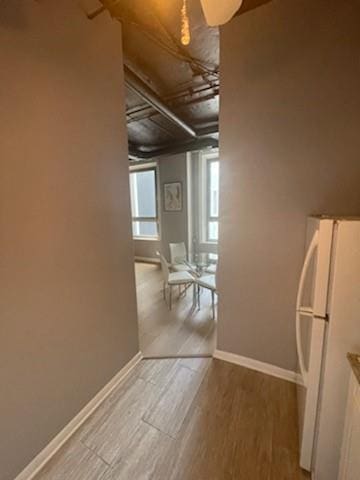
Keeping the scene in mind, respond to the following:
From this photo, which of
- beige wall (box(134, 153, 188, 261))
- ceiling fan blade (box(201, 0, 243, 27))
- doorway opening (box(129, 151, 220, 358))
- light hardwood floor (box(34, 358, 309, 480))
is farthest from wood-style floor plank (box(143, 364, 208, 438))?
beige wall (box(134, 153, 188, 261))

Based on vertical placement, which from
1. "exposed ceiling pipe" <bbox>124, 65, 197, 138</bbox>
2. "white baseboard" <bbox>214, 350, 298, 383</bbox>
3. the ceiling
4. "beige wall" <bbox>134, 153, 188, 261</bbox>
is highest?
the ceiling

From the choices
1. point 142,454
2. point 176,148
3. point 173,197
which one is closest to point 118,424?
point 142,454

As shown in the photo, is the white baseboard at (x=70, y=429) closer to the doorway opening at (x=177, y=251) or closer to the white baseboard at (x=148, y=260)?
the doorway opening at (x=177, y=251)

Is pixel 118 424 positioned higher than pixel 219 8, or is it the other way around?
pixel 219 8

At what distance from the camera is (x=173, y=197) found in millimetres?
5191

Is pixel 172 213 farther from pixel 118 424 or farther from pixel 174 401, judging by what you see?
pixel 118 424

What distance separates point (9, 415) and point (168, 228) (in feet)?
14.6

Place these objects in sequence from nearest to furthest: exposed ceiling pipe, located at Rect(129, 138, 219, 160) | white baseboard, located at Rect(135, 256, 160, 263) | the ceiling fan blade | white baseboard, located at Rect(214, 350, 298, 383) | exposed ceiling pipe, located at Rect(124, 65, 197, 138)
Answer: the ceiling fan blade < white baseboard, located at Rect(214, 350, 298, 383) < exposed ceiling pipe, located at Rect(124, 65, 197, 138) < exposed ceiling pipe, located at Rect(129, 138, 219, 160) < white baseboard, located at Rect(135, 256, 160, 263)

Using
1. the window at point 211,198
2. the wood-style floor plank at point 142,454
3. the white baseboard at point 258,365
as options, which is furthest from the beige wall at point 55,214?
the window at point 211,198

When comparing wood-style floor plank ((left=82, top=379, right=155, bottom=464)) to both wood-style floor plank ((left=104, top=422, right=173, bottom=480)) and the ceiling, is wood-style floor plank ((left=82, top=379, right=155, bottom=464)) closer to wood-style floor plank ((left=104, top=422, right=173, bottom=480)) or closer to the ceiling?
wood-style floor plank ((left=104, top=422, right=173, bottom=480))

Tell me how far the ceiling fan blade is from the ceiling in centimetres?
97

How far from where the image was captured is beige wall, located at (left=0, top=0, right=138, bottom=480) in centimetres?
112

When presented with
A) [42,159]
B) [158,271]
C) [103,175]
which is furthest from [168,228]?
[42,159]

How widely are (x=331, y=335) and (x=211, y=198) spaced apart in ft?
13.9
